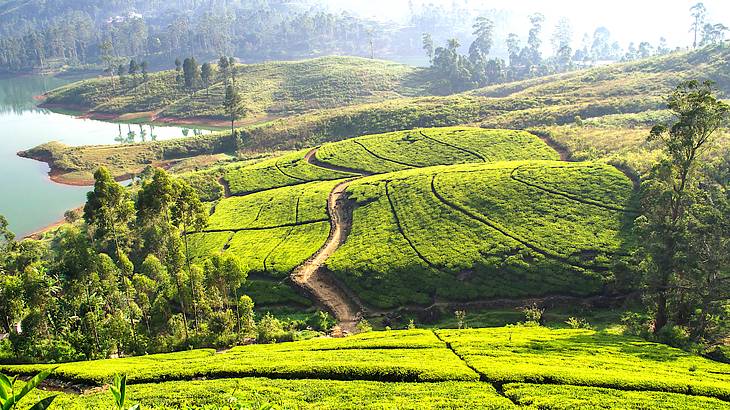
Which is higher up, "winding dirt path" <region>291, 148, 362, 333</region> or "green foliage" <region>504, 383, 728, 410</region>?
"green foliage" <region>504, 383, 728, 410</region>

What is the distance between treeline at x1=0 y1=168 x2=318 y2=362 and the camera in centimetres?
3469

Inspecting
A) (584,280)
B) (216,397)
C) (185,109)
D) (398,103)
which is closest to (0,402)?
(216,397)

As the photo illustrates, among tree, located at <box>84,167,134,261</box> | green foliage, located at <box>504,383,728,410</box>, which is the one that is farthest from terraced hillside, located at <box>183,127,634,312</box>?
green foliage, located at <box>504,383,728,410</box>

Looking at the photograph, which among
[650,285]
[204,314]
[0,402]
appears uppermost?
[0,402]

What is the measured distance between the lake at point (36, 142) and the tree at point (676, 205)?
80.0 meters

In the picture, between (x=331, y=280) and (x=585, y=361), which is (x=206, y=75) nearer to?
(x=331, y=280)

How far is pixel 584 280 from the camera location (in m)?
44.8

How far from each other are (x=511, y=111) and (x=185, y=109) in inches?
3774

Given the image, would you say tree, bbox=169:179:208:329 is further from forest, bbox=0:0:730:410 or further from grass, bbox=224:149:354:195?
grass, bbox=224:149:354:195

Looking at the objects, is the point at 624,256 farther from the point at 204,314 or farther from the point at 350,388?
the point at 204,314

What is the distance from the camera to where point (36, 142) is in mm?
126125

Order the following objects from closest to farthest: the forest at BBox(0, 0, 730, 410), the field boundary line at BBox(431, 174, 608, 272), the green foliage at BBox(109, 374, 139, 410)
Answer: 1. the green foliage at BBox(109, 374, 139, 410)
2. the forest at BBox(0, 0, 730, 410)
3. the field boundary line at BBox(431, 174, 608, 272)

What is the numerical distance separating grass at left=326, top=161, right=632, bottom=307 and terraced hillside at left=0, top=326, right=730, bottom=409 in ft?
39.5

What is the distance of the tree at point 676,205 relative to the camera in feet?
118
